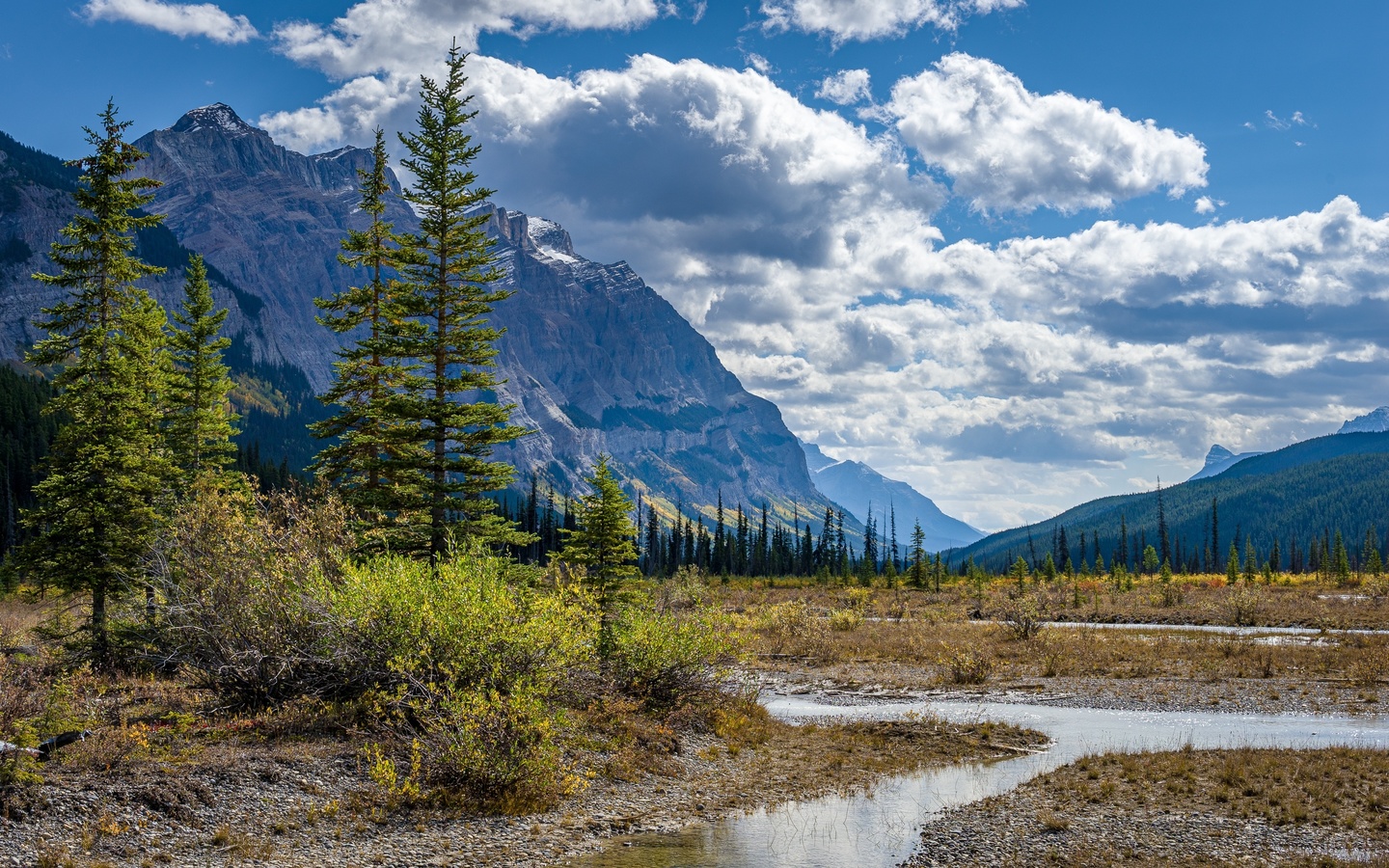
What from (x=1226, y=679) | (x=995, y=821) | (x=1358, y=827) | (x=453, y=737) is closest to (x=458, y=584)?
(x=453, y=737)

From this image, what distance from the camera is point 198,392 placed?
45062 millimetres

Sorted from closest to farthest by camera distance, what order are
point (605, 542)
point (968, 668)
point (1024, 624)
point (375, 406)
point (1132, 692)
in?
point (375, 406) < point (605, 542) < point (1132, 692) < point (968, 668) < point (1024, 624)

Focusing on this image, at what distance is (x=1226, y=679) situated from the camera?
3478 cm

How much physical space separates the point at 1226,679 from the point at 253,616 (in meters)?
35.3

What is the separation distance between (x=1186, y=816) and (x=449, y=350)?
85.1 ft

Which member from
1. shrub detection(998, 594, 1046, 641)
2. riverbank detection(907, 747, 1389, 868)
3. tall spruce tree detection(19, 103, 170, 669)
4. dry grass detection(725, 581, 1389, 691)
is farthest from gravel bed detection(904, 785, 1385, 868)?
shrub detection(998, 594, 1046, 641)

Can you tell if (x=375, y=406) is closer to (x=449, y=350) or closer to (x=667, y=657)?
(x=449, y=350)

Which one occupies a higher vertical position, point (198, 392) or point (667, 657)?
point (198, 392)

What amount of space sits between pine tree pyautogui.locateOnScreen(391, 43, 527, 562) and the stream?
13465mm

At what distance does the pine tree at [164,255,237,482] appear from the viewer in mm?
44062

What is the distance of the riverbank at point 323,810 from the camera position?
14727 mm

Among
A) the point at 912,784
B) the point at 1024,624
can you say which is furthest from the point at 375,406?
the point at 1024,624

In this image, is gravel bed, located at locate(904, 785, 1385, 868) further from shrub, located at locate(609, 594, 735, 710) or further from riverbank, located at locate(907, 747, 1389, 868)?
shrub, located at locate(609, 594, 735, 710)

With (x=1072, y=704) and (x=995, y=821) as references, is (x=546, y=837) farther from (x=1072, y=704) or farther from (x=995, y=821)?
(x=1072, y=704)
